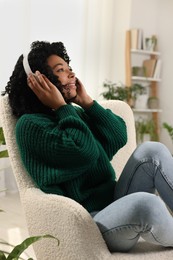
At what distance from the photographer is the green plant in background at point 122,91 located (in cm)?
404

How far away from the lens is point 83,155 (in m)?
1.39

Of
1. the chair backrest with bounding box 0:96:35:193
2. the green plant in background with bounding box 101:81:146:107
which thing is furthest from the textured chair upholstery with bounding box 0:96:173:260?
the green plant in background with bounding box 101:81:146:107

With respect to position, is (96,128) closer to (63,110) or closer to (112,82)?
(63,110)

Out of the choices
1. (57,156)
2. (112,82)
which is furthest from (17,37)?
(57,156)

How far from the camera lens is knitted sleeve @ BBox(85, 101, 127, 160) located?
5.38 ft

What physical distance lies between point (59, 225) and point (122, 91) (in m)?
2.90

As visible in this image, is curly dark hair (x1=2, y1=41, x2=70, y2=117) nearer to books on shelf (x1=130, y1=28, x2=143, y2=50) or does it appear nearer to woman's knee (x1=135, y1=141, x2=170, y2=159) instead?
woman's knee (x1=135, y1=141, x2=170, y2=159)

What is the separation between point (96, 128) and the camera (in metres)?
1.66

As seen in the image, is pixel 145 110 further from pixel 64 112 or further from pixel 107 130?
pixel 64 112

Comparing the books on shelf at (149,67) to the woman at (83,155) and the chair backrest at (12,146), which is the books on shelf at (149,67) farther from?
the chair backrest at (12,146)

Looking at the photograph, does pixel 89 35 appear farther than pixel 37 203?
Yes

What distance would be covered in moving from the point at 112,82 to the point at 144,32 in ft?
2.22

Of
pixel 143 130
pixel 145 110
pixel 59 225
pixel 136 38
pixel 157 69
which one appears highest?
pixel 136 38

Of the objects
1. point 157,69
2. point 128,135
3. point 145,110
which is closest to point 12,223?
point 128,135
